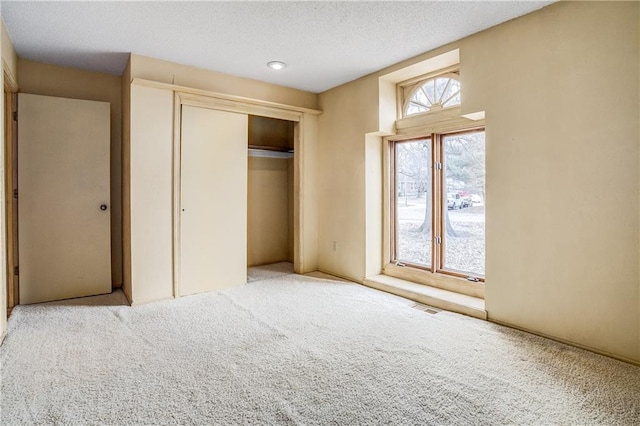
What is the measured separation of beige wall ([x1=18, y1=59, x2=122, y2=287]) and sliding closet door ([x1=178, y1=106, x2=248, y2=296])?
3.10ft

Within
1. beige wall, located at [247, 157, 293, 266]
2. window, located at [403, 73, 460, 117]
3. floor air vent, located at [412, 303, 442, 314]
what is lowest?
floor air vent, located at [412, 303, 442, 314]

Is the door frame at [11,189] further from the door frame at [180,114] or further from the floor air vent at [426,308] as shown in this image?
the floor air vent at [426,308]

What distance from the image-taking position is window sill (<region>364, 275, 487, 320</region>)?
3.04 meters

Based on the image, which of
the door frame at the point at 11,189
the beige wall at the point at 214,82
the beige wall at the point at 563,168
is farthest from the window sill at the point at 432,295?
the door frame at the point at 11,189

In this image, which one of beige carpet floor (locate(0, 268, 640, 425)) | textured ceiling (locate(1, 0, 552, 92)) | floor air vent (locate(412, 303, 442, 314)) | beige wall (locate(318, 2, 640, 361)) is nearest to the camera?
beige carpet floor (locate(0, 268, 640, 425))

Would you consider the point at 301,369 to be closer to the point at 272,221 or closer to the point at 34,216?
the point at 34,216

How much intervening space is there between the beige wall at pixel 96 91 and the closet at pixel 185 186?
0.90ft

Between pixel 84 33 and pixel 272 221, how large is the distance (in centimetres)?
324

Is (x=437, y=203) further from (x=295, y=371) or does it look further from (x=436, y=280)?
(x=295, y=371)

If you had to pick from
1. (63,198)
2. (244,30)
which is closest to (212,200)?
(63,198)

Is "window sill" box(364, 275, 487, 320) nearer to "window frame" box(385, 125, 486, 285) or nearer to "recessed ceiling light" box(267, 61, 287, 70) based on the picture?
"window frame" box(385, 125, 486, 285)

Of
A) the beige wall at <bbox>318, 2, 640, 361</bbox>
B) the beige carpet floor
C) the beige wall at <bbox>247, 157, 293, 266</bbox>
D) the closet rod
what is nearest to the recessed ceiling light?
the beige wall at <bbox>318, 2, 640, 361</bbox>

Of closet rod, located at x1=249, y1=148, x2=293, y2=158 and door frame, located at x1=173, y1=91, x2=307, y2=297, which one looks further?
closet rod, located at x1=249, y1=148, x2=293, y2=158

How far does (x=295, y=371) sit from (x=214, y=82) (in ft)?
10.1
